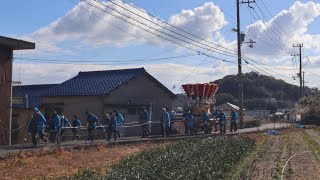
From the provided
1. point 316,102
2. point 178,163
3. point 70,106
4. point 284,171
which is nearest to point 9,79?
point 70,106

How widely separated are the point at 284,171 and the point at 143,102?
18.8 m

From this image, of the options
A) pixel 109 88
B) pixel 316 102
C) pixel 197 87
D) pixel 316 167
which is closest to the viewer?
pixel 316 167

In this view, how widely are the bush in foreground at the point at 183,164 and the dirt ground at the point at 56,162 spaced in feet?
4.01

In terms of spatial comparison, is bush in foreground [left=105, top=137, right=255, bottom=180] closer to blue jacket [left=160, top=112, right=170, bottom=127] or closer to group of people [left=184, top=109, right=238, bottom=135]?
blue jacket [left=160, top=112, right=170, bottom=127]

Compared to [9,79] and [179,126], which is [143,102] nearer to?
[179,126]

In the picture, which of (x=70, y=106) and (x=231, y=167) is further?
(x=70, y=106)

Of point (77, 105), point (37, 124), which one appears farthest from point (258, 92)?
point (37, 124)

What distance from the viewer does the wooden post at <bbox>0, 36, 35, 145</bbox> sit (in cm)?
2230

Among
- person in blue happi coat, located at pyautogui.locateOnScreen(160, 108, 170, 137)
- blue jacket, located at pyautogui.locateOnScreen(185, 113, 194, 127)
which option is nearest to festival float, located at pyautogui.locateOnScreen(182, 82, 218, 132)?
blue jacket, located at pyautogui.locateOnScreen(185, 113, 194, 127)

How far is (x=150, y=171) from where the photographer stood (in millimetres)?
12820

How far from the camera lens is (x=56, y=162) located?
15.8m

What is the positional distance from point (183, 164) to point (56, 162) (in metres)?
4.15

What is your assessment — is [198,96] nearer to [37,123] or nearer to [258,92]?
[37,123]

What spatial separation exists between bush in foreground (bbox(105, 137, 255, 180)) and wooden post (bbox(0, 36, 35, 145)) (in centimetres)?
816
